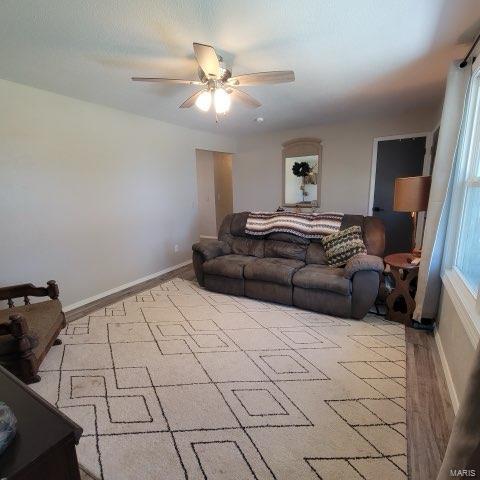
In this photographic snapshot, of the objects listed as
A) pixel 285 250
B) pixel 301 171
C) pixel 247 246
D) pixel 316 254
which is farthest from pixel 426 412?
pixel 301 171

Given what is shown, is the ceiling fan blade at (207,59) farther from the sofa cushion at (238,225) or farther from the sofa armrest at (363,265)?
the sofa cushion at (238,225)

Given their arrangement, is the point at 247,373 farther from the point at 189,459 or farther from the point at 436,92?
the point at 436,92

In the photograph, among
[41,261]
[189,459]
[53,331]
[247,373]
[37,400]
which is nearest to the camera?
[37,400]

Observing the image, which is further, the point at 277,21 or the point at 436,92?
the point at 436,92

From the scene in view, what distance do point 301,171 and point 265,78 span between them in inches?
127

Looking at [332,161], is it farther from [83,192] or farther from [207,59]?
[83,192]

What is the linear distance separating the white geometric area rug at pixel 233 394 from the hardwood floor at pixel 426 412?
59mm

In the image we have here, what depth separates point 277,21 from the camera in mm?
1680

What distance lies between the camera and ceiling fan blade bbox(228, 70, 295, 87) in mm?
1938

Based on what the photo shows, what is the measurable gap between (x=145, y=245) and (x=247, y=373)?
2.70 m

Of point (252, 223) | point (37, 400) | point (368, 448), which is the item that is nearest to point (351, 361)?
point (368, 448)

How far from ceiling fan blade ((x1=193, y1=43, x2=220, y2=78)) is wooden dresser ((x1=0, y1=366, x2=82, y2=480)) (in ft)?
6.36

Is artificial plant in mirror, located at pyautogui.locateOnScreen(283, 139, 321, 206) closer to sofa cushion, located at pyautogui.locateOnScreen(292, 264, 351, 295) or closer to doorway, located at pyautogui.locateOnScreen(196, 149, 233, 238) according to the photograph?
doorway, located at pyautogui.locateOnScreen(196, 149, 233, 238)

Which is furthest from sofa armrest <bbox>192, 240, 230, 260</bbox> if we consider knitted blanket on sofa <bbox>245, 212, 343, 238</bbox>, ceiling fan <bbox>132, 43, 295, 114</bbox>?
ceiling fan <bbox>132, 43, 295, 114</bbox>
